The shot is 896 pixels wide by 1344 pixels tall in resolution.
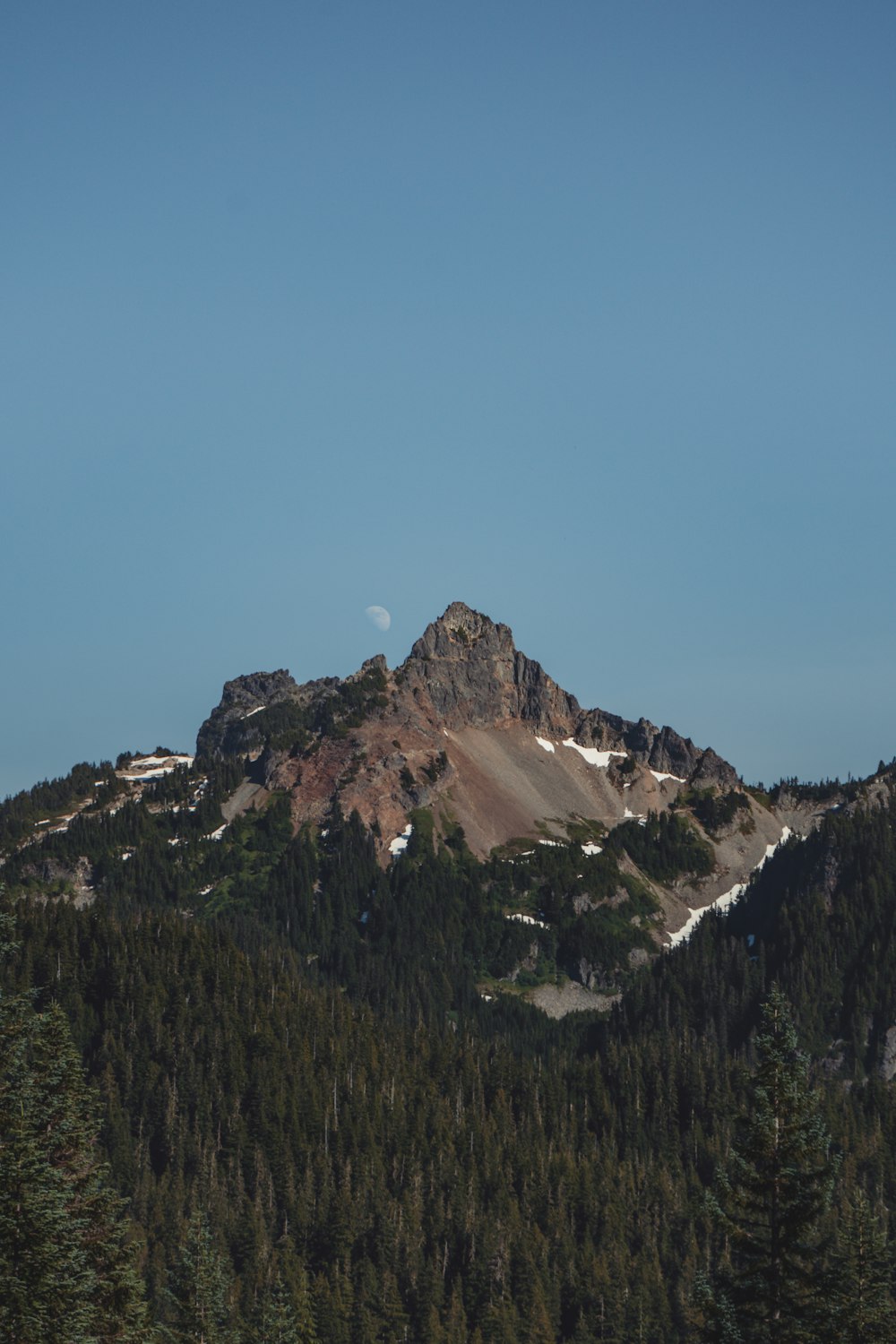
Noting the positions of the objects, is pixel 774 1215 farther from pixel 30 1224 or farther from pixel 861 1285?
pixel 30 1224

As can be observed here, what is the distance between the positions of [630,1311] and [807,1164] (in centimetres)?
12598

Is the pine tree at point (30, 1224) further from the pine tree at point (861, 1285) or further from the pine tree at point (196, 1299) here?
the pine tree at point (861, 1285)

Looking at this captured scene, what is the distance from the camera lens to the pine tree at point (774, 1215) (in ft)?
162

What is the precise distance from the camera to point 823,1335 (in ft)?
160

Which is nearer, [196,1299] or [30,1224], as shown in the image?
[30,1224]

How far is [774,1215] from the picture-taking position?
5025 centimetres

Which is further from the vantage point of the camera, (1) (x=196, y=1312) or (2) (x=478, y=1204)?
(2) (x=478, y=1204)

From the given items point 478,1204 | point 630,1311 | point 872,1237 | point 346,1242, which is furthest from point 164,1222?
point 872,1237

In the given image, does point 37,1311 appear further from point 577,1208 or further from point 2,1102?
point 577,1208

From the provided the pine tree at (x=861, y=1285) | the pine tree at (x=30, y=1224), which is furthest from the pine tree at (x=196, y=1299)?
the pine tree at (x=861, y=1285)

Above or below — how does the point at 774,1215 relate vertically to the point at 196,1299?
above

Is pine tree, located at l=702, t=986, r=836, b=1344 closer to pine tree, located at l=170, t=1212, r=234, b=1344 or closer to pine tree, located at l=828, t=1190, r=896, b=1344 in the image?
pine tree, located at l=828, t=1190, r=896, b=1344

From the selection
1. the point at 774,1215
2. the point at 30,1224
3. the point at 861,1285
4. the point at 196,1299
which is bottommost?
the point at 196,1299

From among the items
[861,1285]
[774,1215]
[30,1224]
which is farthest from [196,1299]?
[861,1285]
